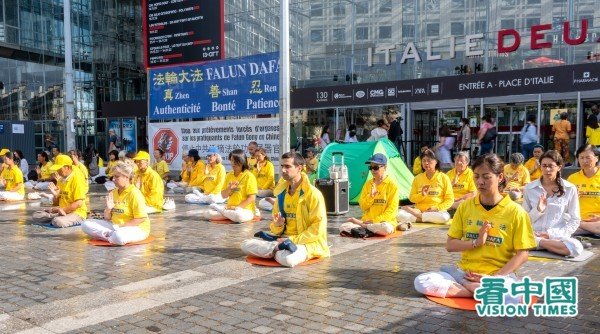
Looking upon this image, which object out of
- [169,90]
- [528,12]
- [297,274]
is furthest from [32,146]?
[297,274]

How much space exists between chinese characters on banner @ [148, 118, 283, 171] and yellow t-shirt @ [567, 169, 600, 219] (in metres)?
8.00

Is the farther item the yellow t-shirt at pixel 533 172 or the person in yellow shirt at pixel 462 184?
the yellow t-shirt at pixel 533 172

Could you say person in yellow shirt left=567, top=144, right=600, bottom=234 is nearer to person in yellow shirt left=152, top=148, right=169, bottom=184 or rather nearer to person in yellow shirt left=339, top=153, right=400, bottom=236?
person in yellow shirt left=339, top=153, right=400, bottom=236

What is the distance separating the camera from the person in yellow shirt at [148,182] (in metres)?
10.3

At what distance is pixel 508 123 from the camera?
1855 centimetres

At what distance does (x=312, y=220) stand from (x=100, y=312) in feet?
8.29

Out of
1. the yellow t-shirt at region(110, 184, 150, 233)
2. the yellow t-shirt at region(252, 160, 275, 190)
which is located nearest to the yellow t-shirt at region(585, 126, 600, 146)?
the yellow t-shirt at region(252, 160, 275, 190)

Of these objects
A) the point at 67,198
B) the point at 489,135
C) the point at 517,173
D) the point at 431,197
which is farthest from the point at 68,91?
the point at 517,173

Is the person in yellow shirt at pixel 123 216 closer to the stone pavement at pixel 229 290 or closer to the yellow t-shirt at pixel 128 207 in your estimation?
the yellow t-shirt at pixel 128 207

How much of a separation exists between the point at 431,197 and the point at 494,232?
481 cm

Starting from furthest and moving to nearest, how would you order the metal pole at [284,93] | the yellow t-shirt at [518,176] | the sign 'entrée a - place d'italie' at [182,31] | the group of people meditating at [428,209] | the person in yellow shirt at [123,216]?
the sign 'entrée a - place d'italie' at [182,31]
the metal pole at [284,93]
the yellow t-shirt at [518,176]
the person in yellow shirt at [123,216]
the group of people meditating at [428,209]

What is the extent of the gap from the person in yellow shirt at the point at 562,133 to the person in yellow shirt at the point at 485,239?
12.4m

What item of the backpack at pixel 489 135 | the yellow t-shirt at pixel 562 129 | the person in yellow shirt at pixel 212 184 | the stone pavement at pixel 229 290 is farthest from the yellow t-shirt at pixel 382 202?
the yellow t-shirt at pixel 562 129

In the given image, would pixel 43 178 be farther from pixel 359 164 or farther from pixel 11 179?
pixel 359 164
